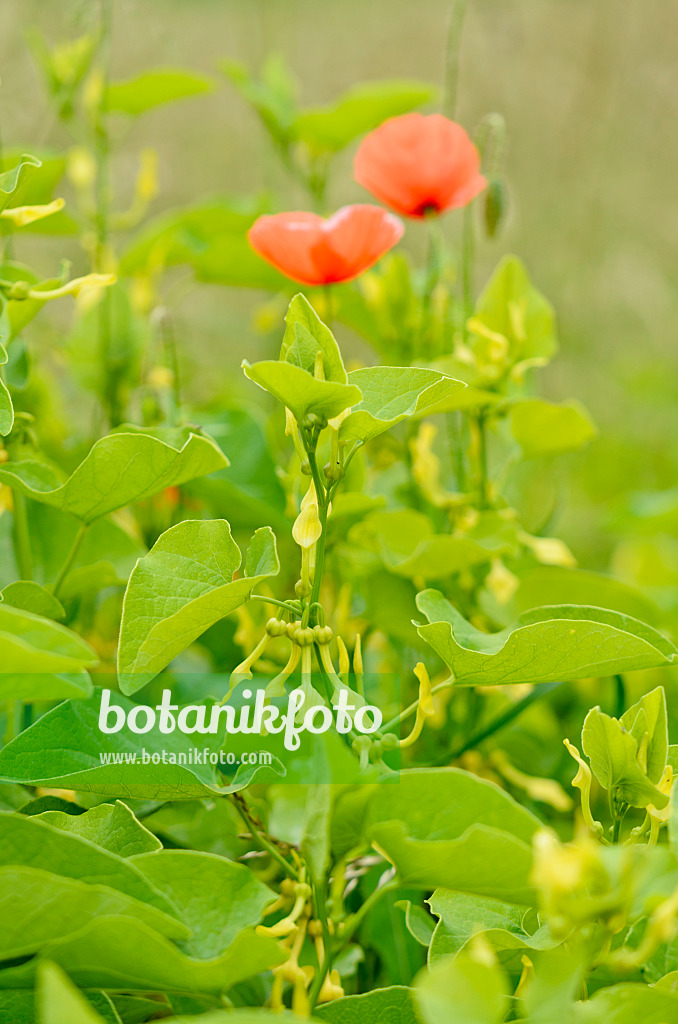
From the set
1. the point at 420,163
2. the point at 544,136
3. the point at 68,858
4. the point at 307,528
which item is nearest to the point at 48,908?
the point at 68,858

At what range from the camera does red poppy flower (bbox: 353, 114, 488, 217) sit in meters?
0.43

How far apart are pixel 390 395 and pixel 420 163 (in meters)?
0.21

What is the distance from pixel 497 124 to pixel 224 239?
22 centimetres

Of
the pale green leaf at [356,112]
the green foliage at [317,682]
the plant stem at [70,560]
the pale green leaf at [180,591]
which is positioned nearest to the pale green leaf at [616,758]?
the green foliage at [317,682]

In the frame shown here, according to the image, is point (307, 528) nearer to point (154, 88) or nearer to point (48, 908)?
point (48, 908)

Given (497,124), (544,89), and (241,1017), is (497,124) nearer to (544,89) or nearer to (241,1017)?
(241,1017)

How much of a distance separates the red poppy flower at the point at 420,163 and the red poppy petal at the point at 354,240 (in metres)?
0.08

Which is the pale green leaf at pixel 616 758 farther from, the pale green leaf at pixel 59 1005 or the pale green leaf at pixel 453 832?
the pale green leaf at pixel 59 1005

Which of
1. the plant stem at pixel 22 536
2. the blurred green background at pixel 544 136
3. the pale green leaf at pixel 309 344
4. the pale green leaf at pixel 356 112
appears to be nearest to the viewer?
the pale green leaf at pixel 309 344

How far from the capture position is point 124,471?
311 mm

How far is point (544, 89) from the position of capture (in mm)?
1622

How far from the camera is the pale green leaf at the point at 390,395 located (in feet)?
0.85

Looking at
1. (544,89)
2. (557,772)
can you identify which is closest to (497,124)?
(557,772)

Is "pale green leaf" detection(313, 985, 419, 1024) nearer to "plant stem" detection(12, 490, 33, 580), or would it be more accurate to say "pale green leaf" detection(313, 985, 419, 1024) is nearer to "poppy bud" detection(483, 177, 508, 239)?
"plant stem" detection(12, 490, 33, 580)
